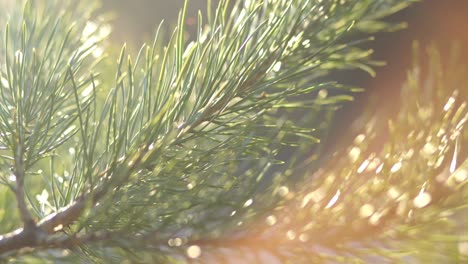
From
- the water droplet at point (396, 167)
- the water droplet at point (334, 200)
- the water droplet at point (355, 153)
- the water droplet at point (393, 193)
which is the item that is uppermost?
the water droplet at point (355, 153)

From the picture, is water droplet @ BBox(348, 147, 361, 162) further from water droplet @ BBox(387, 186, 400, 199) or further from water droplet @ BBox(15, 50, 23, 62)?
water droplet @ BBox(15, 50, 23, 62)

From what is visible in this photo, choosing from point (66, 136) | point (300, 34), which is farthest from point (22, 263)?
point (300, 34)

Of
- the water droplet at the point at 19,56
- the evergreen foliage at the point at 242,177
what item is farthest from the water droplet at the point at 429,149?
the water droplet at the point at 19,56

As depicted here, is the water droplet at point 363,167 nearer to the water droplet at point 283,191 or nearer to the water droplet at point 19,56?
the water droplet at point 283,191

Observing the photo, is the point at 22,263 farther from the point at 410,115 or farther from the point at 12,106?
the point at 410,115

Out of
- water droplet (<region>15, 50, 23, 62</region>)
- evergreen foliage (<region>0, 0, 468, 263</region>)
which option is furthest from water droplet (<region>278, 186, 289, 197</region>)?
water droplet (<region>15, 50, 23, 62</region>)

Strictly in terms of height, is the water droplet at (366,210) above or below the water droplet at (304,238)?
above

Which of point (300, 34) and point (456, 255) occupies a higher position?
point (300, 34)
